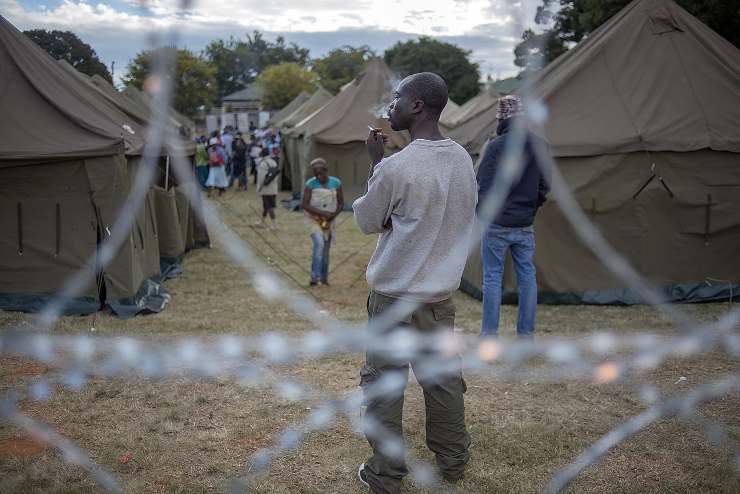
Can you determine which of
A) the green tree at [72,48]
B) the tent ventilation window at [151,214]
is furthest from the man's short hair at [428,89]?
the tent ventilation window at [151,214]

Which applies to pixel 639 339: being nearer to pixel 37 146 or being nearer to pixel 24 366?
pixel 24 366

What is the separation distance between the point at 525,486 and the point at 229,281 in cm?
607

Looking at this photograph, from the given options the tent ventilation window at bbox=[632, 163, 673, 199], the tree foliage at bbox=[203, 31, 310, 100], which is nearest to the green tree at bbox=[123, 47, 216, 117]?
the tree foliage at bbox=[203, 31, 310, 100]

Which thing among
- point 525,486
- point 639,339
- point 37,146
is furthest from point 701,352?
point 37,146

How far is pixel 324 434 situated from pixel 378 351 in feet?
3.93

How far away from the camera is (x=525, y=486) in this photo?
12.0ft

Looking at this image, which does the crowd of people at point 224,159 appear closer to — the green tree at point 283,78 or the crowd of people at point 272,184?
the crowd of people at point 272,184

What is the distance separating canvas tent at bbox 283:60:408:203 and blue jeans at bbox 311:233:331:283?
286 inches

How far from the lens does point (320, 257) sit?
A: 868 cm

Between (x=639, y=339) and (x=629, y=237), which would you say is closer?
(x=639, y=339)

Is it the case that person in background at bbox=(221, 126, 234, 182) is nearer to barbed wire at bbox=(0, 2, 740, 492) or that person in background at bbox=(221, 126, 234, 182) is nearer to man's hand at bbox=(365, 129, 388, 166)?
barbed wire at bbox=(0, 2, 740, 492)

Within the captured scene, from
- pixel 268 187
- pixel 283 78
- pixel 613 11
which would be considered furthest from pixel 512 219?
pixel 283 78

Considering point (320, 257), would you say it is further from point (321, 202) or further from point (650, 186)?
point (650, 186)

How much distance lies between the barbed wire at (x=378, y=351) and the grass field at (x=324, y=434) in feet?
0.30
